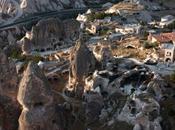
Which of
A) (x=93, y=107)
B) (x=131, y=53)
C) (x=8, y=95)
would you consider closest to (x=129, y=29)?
(x=131, y=53)

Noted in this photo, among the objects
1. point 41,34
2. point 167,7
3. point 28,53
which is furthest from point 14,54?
point 167,7

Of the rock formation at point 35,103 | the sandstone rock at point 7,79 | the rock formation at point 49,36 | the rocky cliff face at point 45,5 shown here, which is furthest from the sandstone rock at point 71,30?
the rock formation at point 35,103

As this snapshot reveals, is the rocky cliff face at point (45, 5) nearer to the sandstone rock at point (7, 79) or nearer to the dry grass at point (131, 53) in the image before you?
the dry grass at point (131, 53)

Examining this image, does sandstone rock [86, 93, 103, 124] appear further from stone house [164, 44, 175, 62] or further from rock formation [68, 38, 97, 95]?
stone house [164, 44, 175, 62]

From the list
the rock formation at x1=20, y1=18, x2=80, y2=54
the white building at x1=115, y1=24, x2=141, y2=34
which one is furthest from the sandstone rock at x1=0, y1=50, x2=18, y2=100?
the white building at x1=115, y1=24, x2=141, y2=34

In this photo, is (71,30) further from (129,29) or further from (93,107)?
(93,107)
